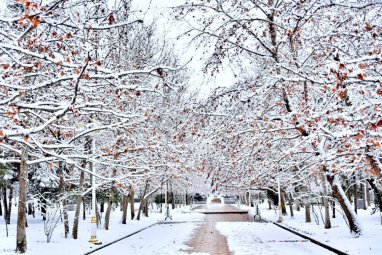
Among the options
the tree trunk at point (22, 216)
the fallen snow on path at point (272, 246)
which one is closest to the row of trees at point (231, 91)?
the tree trunk at point (22, 216)

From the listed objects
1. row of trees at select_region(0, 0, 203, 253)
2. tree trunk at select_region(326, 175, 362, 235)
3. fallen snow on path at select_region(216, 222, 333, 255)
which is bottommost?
fallen snow on path at select_region(216, 222, 333, 255)

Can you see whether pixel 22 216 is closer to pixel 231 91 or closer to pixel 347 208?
pixel 231 91

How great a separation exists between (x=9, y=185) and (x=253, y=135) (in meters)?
28.7

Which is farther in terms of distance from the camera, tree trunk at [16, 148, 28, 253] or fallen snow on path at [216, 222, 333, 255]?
tree trunk at [16, 148, 28, 253]

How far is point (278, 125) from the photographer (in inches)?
571

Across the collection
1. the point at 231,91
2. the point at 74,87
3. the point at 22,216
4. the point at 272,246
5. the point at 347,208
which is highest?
the point at 231,91

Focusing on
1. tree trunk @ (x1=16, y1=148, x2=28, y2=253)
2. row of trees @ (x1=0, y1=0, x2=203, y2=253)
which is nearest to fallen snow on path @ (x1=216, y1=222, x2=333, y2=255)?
row of trees @ (x1=0, y1=0, x2=203, y2=253)

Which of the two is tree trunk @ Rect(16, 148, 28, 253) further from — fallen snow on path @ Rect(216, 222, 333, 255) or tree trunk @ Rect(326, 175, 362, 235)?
tree trunk @ Rect(326, 175, 362, 235)

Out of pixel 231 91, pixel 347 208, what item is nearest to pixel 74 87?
pixel 231 91

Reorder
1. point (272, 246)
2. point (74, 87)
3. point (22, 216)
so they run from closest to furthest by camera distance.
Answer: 1. point (74, 87)
2. point (22, 216)
3. point (272, 246)

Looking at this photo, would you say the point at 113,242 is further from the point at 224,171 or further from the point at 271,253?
the point at 271,253

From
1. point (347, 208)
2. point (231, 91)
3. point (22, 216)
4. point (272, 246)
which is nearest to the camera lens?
point (231, 91)

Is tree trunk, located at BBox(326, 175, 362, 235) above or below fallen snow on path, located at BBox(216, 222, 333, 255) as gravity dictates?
above

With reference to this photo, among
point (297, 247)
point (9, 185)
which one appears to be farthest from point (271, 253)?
point (9, 185)
